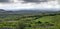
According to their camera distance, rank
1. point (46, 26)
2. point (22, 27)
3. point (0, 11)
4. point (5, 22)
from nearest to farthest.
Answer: point (22, 27), point (46, 26), point (5, 22), point (0, 11)

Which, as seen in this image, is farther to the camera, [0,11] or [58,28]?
[0,11]

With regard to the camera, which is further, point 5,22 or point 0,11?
point 0,11

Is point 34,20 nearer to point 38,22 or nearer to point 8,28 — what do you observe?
point 38,22

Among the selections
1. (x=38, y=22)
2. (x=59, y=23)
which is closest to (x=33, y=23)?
(x=38, y=22)

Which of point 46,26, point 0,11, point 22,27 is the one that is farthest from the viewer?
point 0,11

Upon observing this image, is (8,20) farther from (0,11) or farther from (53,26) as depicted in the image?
(53,26)

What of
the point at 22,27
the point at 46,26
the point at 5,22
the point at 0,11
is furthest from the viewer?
the point at 0,11

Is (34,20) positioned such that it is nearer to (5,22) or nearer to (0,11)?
(5,22)

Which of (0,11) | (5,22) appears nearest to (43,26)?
(5,22)
